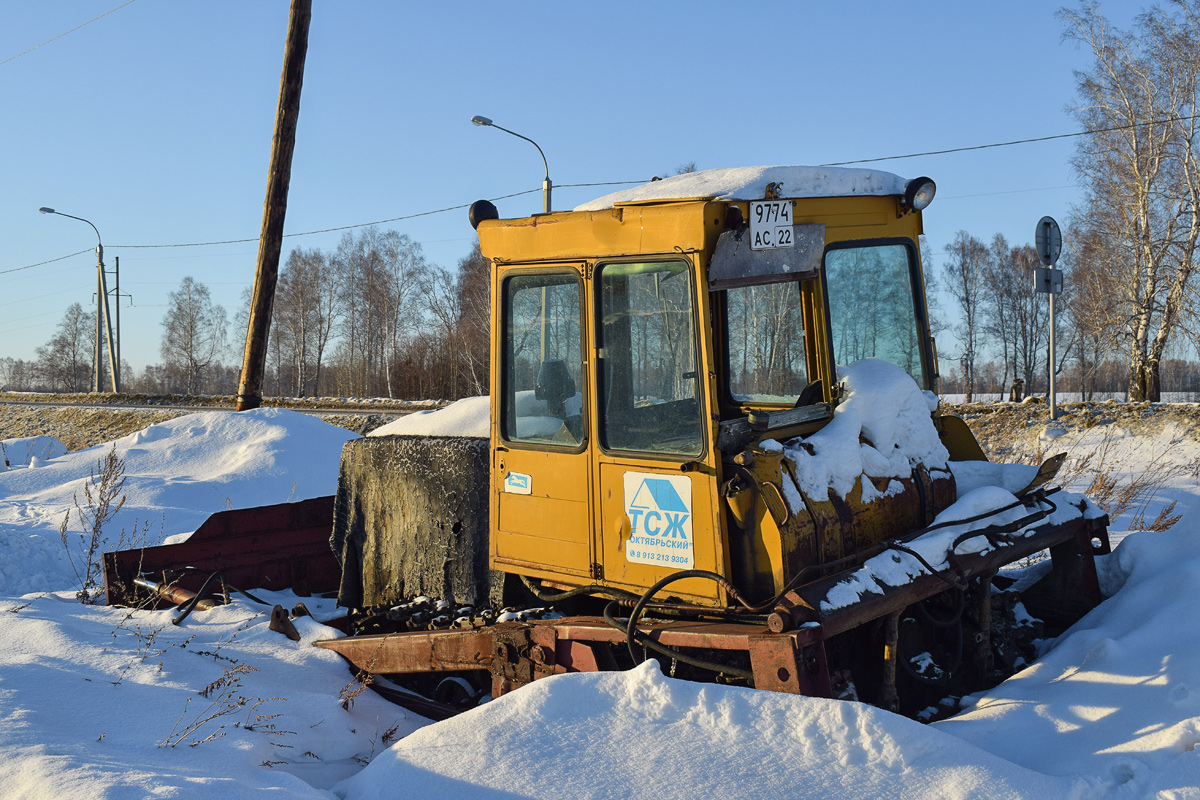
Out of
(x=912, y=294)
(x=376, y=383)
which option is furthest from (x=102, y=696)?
(x=376, y=383)

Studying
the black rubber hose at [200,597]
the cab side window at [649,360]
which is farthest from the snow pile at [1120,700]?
the black rubber hose at [200,597]

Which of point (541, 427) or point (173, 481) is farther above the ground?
point (541, 427)

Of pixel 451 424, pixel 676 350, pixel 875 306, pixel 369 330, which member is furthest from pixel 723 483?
pixel 369 330

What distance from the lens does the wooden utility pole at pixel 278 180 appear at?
11.5 metres

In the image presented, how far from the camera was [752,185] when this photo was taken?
13.2 ft

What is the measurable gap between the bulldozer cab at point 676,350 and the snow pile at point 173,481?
5.90 m

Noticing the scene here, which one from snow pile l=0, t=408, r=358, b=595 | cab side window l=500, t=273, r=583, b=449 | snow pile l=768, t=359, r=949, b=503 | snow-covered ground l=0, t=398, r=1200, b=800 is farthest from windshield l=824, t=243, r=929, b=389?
snow pile l=0, t=408, r=358, b=595

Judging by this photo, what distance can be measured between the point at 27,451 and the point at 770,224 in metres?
17.2

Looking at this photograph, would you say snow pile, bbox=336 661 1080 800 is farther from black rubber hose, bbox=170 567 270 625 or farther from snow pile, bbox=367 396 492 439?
black rubber hose, bbox=170 567 270 625

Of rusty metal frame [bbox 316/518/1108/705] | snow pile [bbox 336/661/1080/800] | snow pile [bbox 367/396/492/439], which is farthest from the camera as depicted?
snow pile [bbox 367/396/492/439]

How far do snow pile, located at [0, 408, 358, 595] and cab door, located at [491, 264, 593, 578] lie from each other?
223 inches

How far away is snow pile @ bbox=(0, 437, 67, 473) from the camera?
16000mm

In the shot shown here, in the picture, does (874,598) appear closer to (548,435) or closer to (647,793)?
(647,793)

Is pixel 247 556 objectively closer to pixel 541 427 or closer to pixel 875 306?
pixel 541 427
